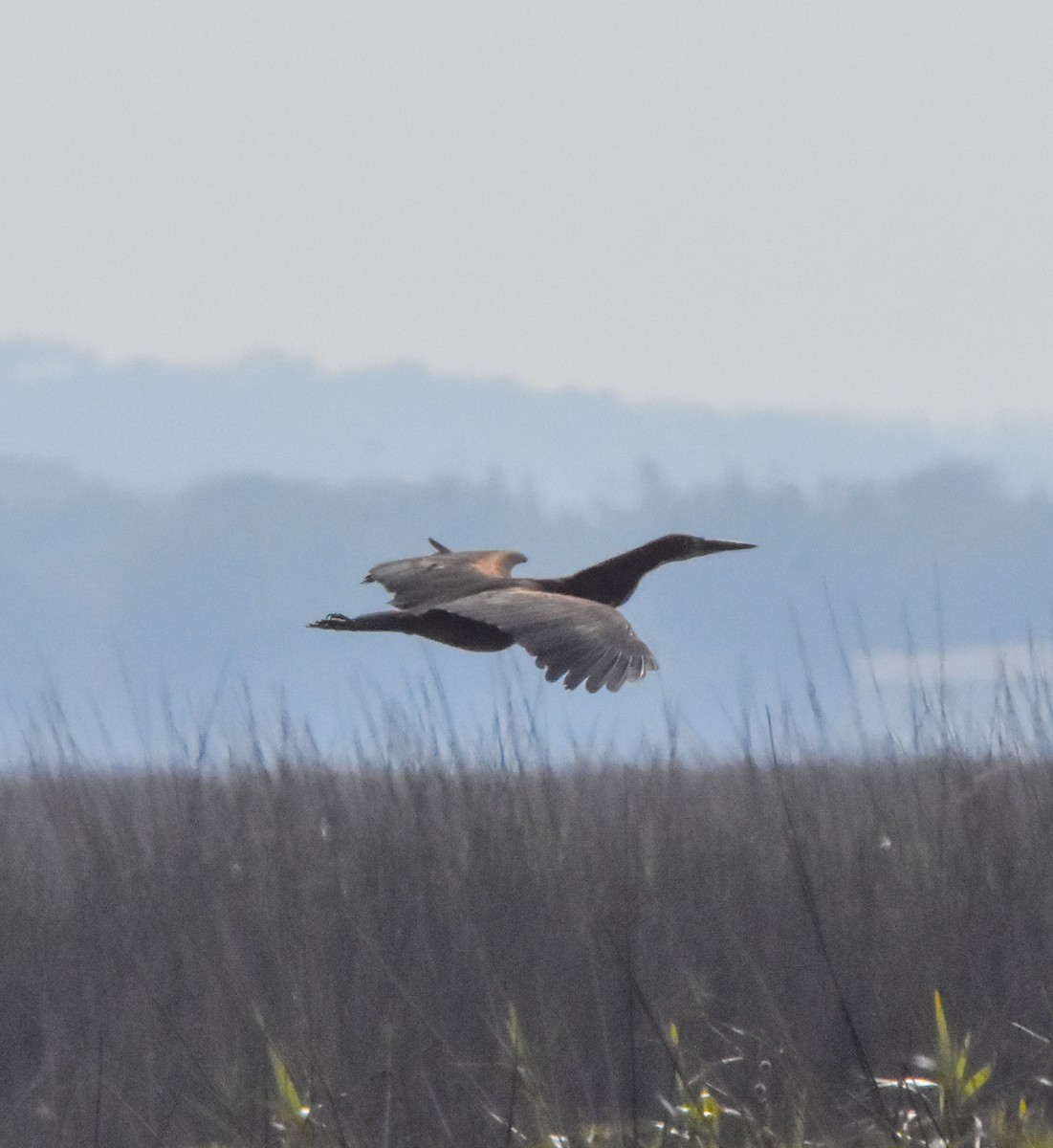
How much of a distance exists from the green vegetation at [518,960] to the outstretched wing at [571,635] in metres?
0.67

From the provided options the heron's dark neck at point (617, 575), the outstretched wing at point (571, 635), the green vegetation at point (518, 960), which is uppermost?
the heron's dark neck at point (617, 575)

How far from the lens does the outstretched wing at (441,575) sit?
9.27ft

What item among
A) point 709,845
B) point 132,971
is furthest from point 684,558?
point 132,971

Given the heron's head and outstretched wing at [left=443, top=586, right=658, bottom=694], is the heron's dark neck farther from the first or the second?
outstretched wing at [left=443, top=586, right=658, bottom=694]

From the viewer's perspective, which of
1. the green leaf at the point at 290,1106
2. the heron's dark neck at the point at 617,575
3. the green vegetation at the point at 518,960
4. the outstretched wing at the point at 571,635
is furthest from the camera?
the green vegetation at the point at 518,960

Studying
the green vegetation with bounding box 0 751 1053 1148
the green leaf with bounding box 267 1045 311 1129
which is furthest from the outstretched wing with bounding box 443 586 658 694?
the green leaf with bounding box 267 1045 311 1129

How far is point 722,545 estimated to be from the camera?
2.85m

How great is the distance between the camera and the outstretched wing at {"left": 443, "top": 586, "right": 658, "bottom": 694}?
7.50ft

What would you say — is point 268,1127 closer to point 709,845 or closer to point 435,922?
point 435,922

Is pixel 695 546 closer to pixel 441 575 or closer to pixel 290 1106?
pixel 441 575

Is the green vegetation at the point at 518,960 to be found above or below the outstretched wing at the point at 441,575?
below

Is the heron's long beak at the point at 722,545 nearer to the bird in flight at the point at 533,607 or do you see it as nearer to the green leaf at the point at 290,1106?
the bird in flight at the point at 533,607

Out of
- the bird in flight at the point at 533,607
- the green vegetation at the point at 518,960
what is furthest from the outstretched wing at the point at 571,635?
the green vegetation at the point at 518,960

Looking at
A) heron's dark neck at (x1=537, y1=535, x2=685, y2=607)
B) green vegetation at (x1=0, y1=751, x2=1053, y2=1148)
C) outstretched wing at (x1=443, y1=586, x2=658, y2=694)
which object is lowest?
green vegetation at (x1=0, y1=751, x2=1053, y2=1148)
